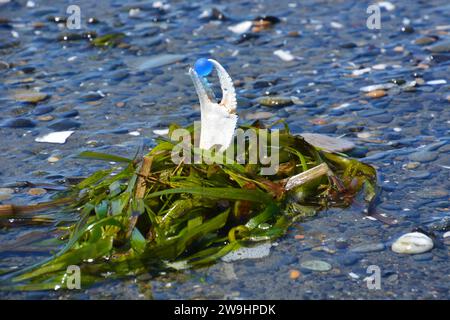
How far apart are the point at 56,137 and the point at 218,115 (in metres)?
1.28

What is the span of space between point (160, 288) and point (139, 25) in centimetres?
352

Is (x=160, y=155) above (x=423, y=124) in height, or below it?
above

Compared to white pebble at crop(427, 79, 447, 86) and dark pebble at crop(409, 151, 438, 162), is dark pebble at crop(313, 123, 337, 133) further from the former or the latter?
white pebble at crop(427, 79, 447, 86)

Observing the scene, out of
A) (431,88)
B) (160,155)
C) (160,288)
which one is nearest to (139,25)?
(431,88)

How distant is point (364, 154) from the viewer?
386 centimetres

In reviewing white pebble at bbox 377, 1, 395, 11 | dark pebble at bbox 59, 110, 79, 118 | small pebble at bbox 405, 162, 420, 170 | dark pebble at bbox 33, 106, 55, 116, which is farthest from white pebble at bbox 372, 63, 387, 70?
dark pebble at bbox 33, 106, 55, 116

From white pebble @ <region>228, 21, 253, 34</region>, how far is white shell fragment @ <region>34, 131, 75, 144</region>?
6.20ft

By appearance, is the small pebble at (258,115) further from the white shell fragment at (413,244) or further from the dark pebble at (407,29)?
the dark pebble at (407,29)

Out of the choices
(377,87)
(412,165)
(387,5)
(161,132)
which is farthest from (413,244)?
(387,5)

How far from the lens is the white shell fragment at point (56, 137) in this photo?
4.21 meters

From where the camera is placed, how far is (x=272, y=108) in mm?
4500

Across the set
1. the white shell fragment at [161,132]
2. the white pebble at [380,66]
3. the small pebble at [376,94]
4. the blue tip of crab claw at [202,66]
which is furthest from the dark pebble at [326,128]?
the blue tip of crab claw at [202,66]

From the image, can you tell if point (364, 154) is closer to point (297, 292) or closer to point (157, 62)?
point (297, 292)

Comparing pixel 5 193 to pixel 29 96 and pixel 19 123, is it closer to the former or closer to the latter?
pixel 19 123
